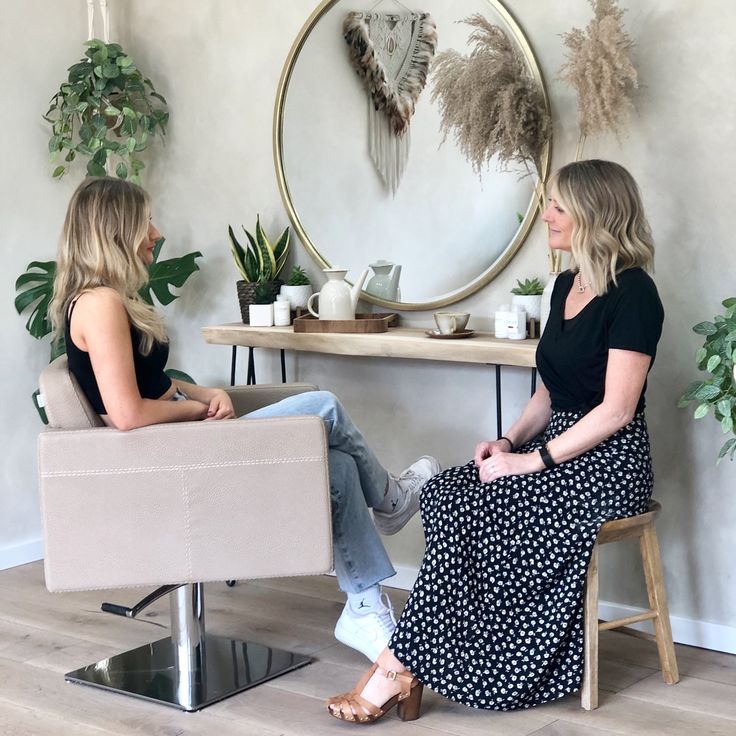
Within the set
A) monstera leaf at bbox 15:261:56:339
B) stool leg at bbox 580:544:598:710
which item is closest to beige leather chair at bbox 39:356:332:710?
stool leg at bbox 580:544:598:710

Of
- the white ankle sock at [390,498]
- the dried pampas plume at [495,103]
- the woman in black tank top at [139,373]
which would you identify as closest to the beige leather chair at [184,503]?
the woman in black tank top at [139,373]

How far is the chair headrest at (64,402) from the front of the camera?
247 centimetres

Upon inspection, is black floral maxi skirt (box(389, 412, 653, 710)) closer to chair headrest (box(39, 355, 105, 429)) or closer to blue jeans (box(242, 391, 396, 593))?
blue jeans (box(242, 391, 396, 593))

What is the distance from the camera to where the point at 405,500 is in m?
2.86

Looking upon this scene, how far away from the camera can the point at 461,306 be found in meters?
3.22

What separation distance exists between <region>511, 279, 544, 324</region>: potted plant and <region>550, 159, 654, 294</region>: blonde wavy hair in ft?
1.27

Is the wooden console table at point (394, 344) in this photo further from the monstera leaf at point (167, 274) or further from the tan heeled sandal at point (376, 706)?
the tan heeled sandal at point (376, 706)

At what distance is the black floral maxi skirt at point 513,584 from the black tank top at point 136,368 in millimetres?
730

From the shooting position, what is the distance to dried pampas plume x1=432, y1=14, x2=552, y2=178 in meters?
2.84

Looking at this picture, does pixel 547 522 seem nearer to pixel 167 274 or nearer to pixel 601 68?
pixel 601 68

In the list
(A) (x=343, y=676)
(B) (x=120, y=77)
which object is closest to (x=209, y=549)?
(A) (x=343, y=676)

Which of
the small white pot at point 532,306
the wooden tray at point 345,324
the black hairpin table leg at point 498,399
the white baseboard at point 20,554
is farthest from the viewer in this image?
the white baseboard at point 20,554

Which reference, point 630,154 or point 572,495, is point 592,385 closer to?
point 572,495

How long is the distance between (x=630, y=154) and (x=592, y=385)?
68 cm
